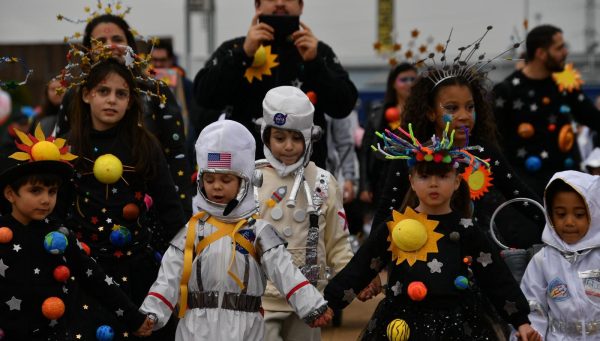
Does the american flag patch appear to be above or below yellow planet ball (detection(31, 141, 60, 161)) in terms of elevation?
below

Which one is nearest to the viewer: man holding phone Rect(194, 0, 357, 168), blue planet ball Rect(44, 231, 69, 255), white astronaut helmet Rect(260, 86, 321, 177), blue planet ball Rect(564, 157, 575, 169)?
blue planet ball Rect(44, 231, 69, 255)

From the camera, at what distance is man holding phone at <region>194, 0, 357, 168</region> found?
806 cm

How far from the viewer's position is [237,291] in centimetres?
653

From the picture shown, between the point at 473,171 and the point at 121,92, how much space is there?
2191 millimetres

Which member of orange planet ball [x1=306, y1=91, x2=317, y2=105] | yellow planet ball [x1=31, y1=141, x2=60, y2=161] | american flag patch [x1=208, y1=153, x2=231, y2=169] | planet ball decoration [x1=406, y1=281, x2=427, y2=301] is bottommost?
planet ball decoration [x1=406, y1=281, x2=427, y2=301]

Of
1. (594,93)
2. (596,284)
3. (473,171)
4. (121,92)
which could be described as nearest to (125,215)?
(121,92)

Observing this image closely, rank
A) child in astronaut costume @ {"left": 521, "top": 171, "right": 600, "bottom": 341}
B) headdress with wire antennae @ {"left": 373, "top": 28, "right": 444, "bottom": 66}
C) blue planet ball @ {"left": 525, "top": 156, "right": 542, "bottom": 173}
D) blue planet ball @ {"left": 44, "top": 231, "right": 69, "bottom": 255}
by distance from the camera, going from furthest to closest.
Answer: blue planet ball @ {"left": 525, "top": 156, "right": 542, "bottom": 173} → headdress with wire antennae @ {"left": 373, "top": 28, "right": 444, "bottom": 66} → child in astronaut costume @ {"left": 521, "top": 171, "right": 600, "bottom": 341} → blue planet ball @ {"left": 44, "top": 231, "right": 69, "bottom": 255}

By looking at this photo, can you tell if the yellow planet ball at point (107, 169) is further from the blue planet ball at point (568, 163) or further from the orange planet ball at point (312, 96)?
the blue planet ball at point (568, 163)

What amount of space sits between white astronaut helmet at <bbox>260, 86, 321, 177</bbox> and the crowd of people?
0.01 meters

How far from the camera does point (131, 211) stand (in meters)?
7.34

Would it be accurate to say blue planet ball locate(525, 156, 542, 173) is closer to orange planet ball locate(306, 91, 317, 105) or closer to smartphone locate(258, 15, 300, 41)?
orange planet ball locate(306, 91, 317, 105)

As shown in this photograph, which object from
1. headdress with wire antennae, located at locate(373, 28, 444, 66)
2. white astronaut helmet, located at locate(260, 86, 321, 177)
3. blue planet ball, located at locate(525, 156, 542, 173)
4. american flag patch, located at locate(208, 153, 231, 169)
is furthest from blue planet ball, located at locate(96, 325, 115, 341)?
blue planet ball, located at locate(525, 156, 542, 173)

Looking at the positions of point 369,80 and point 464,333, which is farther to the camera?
point 369,80

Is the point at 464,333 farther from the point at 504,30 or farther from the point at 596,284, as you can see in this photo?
the point at 504,30
